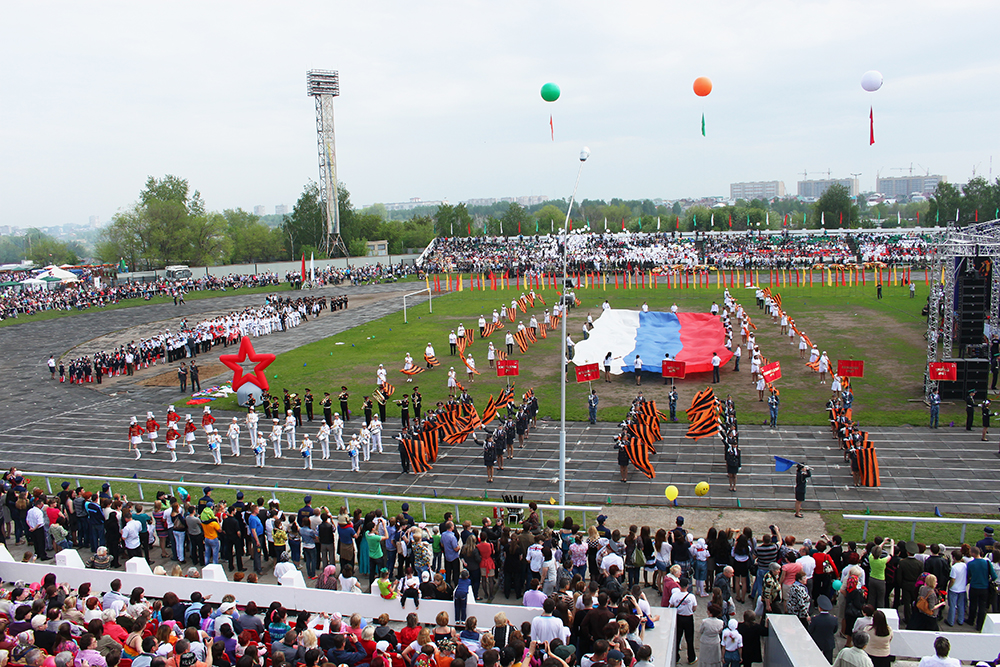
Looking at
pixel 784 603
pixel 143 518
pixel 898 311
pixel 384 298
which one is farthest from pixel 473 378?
pixel 384 298

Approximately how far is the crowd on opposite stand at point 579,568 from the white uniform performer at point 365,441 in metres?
7.07

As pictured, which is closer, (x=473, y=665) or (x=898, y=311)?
(x=473, y=665)

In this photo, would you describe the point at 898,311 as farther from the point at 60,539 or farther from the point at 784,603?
the point at 60,539

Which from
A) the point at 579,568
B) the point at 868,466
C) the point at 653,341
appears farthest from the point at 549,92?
the point at 653,341

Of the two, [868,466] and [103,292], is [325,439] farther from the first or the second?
[103,292]

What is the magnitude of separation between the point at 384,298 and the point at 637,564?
54.8 meters

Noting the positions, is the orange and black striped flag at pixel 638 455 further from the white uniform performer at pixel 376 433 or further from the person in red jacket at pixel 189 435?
the person in red jacket at pixel 189 435

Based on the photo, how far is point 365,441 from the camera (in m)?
22.3

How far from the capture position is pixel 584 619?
8750 mm

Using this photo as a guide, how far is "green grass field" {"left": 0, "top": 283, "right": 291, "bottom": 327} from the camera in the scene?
6169 cm

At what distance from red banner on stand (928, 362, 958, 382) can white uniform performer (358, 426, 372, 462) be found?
61.7 feet

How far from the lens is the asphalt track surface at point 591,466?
707 inches

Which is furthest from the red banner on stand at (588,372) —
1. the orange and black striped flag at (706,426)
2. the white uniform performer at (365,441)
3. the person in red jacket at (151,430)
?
the person in red jacket at (151,430)

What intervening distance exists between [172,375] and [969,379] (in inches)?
1387
